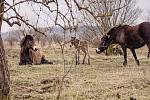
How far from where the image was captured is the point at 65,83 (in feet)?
35.9

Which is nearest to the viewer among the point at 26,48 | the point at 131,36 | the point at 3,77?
the point at 3,77

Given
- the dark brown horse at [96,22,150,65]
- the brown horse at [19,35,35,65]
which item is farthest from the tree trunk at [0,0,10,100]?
the brown horse at [19,35,35,65]

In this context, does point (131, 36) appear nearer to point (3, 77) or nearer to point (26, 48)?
point (26, 48)

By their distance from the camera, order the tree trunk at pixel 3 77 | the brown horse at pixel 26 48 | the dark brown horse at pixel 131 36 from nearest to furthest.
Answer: the tree trunk at pixel 3 77 < the dark brown horse at pixel 131 36 < the brown horse at pixel 26 48

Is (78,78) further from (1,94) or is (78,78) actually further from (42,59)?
(42,59)

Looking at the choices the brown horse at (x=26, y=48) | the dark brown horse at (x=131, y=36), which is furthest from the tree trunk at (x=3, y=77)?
the brown horse at (x=26, y=48)

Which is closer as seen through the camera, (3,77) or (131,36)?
(3,77)

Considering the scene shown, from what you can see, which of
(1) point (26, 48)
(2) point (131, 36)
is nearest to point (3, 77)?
(2) point (131, 36)

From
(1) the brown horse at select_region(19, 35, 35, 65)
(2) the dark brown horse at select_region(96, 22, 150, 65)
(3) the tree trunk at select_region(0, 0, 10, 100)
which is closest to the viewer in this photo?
(3) the tree trunk at select_region(0, 0, 10, 100)

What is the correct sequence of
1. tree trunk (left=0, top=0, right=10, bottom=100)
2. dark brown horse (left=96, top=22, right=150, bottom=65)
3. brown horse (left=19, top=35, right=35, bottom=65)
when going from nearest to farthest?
1. tree trunk (left=0, top=0, right=10, bottom=100)
2. dark brown horse (left=96, top=22, right=150, bottom=65)
3. brown horse (left=19, top=35, right=35, bottom=65)

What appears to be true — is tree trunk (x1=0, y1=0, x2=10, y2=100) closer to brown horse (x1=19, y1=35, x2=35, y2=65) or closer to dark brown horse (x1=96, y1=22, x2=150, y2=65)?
dark brown horse (x1=96, y1=22, x2=150, y2=65)

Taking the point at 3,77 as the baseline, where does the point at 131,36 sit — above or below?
above

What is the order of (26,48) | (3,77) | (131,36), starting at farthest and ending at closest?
(26,48), (131,36), (3,77)

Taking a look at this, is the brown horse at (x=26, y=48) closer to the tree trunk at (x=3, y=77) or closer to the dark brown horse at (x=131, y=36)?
the dark brown horse at (x=131, y=36)
